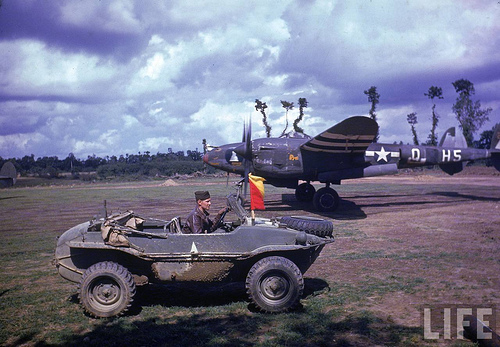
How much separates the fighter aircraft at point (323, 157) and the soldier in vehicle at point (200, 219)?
797cm

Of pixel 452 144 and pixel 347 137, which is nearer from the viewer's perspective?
pixel 347 137

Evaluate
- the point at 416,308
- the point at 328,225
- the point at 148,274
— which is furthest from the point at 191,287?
the point at 416,308

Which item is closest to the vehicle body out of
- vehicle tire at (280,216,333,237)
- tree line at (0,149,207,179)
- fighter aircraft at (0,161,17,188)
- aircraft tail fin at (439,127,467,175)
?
vehicle tire at (280,216,333,237)

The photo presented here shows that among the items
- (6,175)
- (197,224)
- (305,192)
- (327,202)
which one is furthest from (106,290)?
(6,175)

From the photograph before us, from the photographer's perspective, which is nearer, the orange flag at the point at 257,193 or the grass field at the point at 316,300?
the grass field at the point at 316,300

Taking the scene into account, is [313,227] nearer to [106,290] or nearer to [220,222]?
[220,222]

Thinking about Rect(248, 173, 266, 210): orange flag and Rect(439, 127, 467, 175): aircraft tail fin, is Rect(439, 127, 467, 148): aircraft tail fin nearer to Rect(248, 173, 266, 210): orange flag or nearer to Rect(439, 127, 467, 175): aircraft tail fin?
Rect(439, 127, 467, 175): aircraft tail fin

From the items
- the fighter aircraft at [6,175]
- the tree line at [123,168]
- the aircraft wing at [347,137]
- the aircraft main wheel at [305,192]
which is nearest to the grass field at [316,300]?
the aircraft wing at [347,137]

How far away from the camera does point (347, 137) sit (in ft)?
44.3

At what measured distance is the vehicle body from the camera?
16.9 ft

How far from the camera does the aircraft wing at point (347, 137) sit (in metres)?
12.5

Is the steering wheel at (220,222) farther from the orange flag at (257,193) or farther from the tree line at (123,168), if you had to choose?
Result: the tree line at (123,168)

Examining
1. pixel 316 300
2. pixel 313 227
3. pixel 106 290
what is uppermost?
pixel 313 227

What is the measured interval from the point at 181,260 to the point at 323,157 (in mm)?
10918
